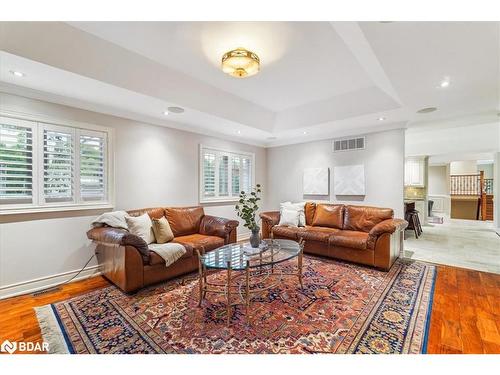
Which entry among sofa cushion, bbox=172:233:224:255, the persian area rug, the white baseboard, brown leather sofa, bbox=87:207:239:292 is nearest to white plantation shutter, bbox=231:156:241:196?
brown leather sofa, bbox=87:207:239:292

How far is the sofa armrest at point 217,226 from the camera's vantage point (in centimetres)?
372

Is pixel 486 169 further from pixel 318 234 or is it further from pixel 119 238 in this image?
pixel 119 238

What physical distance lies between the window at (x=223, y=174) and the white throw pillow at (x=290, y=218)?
1.25 m

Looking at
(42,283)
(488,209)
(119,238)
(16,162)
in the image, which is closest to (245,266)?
(119,238)

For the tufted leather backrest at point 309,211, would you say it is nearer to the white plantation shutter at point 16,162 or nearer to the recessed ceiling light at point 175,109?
the recessed ceiling light at point 175,109

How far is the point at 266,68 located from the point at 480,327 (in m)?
3.38

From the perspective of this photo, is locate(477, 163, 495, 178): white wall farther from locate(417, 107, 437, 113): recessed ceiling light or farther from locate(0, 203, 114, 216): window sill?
locate(0, 203, 114, 216): window sill

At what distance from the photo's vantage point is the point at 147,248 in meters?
2.75

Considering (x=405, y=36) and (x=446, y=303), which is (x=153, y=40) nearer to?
(x=405, y=36)

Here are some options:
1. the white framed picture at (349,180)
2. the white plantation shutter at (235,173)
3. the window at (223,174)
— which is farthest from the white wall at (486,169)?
the white plantation shutter at (235,173)

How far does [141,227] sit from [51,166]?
1323 millimetres

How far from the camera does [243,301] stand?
2.40 metres

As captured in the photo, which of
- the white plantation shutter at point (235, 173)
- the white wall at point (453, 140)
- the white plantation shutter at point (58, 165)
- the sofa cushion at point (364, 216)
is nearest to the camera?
the white plantation shutter at point (58, 165)

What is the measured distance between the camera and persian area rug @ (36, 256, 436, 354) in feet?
5.74
